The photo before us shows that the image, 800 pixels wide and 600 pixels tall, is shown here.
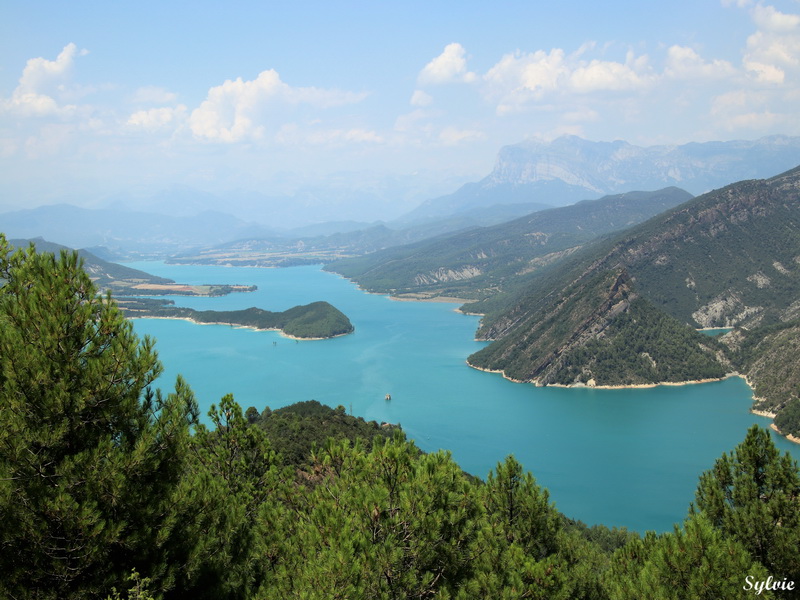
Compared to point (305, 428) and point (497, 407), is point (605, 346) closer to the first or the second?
point (497, 407)

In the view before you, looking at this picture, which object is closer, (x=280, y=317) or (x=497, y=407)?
(x=497, y=407)

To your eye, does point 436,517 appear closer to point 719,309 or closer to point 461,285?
point 719,309

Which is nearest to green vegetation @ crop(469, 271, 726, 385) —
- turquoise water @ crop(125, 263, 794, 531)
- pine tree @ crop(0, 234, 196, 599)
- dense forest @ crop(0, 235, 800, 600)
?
turquoise water @ crop(125, 263, 794, 531)

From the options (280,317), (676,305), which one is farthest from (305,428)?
(676,305)

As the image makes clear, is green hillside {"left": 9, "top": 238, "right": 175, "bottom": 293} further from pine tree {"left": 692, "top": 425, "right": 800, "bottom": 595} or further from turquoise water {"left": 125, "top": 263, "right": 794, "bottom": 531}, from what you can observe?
pine tree {"left": 692, "top": 425, "right": 800, "bottom": 595}

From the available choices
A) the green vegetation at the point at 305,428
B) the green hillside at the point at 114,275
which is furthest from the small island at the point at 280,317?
the green vegetation at the point at 305,428

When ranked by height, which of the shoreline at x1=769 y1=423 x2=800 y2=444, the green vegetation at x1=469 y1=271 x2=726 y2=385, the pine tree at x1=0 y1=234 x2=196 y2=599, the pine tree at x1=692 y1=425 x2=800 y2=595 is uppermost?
the pine tree at x1=0 y1=234 x2=196 y2=599
